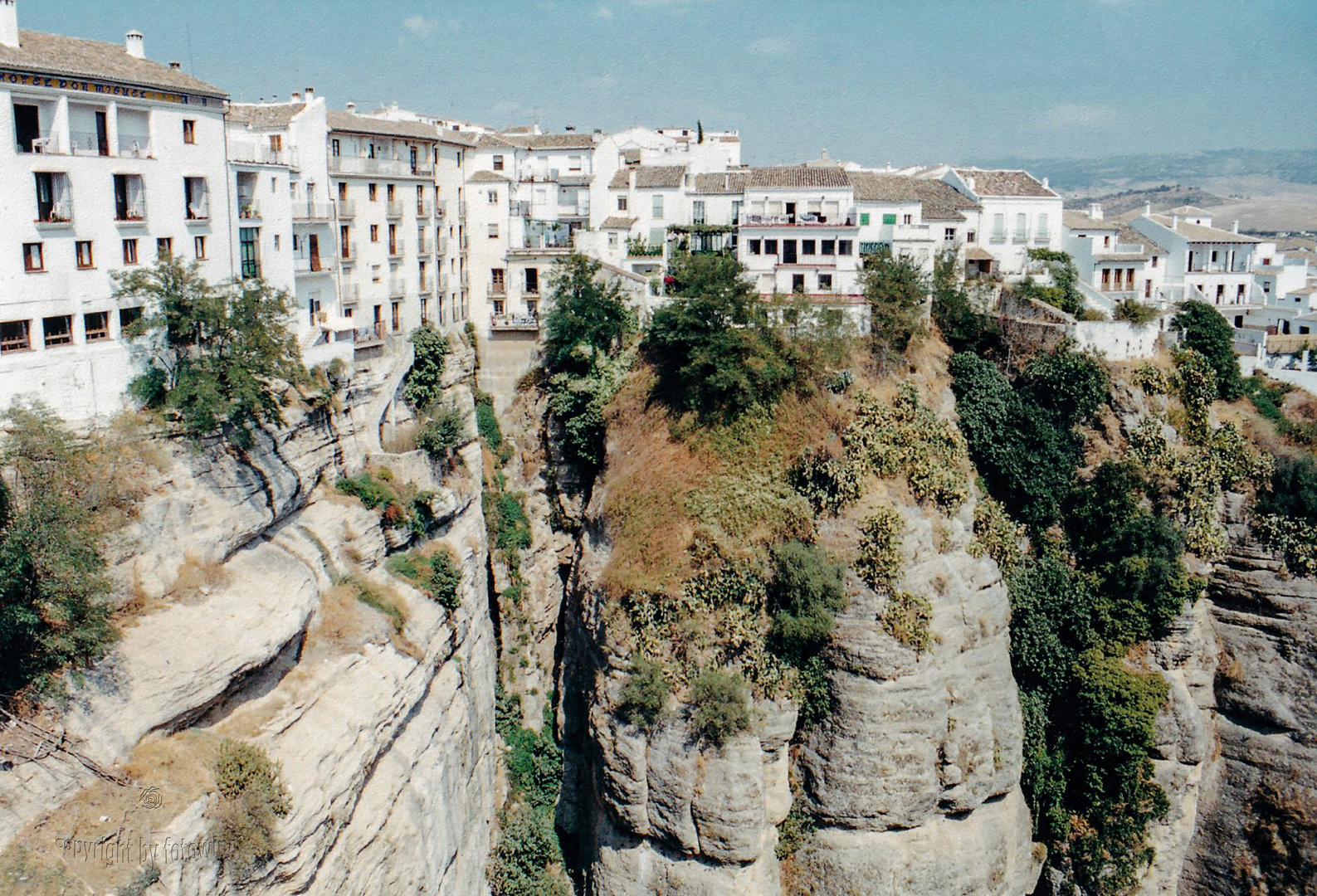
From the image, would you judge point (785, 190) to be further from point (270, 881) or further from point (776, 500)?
point (270, 881)

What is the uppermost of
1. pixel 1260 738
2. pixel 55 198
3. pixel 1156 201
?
pixel 1156 201

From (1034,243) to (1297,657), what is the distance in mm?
19559

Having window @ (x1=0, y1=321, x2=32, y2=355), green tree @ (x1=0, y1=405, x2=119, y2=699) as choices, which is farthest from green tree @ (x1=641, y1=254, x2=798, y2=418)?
window @ (x1=0, y1=321, x2=32, y2=355)

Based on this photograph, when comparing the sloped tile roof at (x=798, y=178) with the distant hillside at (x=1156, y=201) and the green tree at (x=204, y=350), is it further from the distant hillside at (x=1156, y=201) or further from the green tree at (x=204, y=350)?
the distant hillside at (x=1156, y=201)

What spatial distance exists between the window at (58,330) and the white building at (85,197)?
0.08 ft

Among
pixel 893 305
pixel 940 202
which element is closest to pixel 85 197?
pixel 893 305

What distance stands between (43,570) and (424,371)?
1798 centimetres

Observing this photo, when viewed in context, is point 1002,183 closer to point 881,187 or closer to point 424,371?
point 881,187

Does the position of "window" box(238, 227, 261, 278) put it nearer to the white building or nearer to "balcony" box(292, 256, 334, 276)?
"balcony" box(292, 256, 334, 276)

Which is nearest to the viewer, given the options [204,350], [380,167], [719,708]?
[204,350]

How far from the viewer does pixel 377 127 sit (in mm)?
38156

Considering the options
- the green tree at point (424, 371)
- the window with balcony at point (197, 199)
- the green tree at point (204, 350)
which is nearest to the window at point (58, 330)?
the green tree at point (204, 350)

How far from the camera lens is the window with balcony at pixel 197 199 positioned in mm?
28141

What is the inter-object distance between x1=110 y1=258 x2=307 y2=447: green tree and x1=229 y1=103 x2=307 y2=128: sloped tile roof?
962 cm
